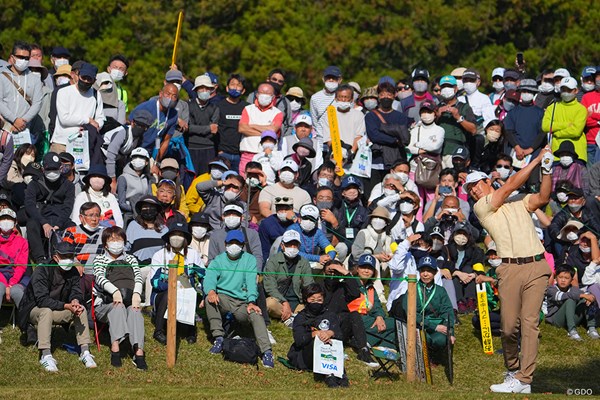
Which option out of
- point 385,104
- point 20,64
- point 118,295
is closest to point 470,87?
point 385,104

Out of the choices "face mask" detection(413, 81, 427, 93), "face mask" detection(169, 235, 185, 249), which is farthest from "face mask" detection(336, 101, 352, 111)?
"face mask" detection(169, 235, 185, 249)

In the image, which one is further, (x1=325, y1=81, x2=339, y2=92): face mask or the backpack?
(x1=325, y1=81, x2=339, y2=92): face mask

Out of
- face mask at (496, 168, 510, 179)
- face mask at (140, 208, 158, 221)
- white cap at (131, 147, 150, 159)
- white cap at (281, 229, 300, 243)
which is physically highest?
white cap at (131, 147, 150, 159)

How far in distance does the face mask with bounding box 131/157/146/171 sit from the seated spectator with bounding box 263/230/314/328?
2551 mm

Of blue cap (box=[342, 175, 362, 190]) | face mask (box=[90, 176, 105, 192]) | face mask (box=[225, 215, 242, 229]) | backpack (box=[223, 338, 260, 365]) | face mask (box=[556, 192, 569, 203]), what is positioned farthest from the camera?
face mask (box=[556, 192, 569, 203])

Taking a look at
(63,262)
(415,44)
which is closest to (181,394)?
(63,262)

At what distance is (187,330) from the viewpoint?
18422 mm

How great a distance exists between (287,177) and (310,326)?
12.4ft

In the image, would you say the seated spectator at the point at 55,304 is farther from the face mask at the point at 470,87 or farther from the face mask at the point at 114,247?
the face mask at the point at 470,87

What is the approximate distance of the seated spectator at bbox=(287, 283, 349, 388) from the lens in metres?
17.1

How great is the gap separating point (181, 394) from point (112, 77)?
741cm

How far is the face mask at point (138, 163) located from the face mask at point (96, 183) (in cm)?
82

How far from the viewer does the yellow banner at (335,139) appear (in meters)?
21.9

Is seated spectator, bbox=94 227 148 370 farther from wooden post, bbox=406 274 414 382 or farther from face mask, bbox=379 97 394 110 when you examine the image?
face mask, bbox=379 97 394 110
